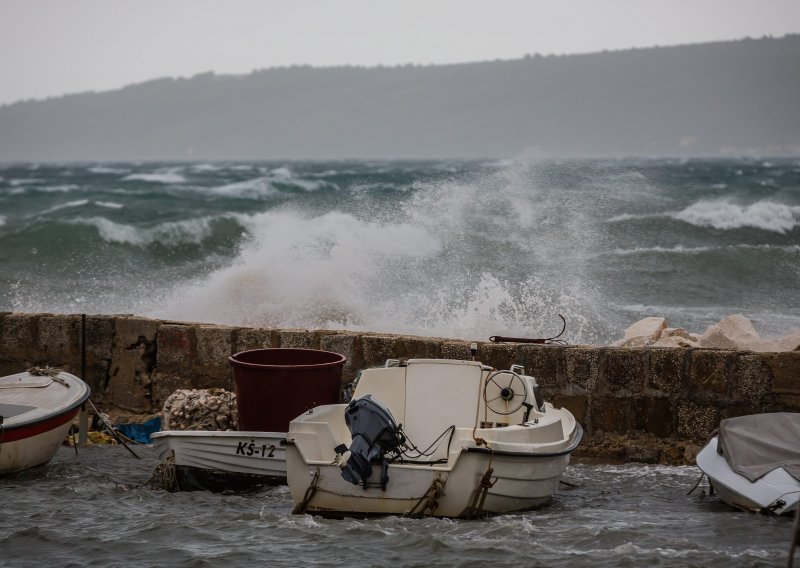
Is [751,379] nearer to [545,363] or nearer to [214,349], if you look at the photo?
[545,363]

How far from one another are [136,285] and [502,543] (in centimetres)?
1493

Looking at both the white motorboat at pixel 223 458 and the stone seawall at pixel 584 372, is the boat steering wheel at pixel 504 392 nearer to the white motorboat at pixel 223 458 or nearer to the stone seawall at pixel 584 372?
the stone seawall at pixel 584 372

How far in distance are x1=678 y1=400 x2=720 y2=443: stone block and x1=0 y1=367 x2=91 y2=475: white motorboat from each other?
17.4 ft

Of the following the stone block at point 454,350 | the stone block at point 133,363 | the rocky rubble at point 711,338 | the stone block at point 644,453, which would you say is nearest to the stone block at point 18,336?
the stone block at point 133,363

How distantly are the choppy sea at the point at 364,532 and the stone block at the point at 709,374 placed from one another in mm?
993

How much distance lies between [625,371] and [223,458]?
3.62 m

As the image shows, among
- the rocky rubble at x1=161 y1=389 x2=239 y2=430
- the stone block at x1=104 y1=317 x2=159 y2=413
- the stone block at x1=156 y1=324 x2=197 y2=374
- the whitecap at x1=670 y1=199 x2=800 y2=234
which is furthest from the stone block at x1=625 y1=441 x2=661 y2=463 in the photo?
the whitecap at x1=670 y1=199 x2=800 y2=234

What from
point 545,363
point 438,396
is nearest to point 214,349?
point 438,396

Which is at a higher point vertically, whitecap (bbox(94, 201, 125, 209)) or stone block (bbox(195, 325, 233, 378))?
whitecap (bbox(94, 201, 125, 209))

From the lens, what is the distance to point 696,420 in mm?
9266

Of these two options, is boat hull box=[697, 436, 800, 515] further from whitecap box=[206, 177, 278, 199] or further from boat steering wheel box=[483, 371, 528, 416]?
whitecap box=[206, 177, 278, 199]

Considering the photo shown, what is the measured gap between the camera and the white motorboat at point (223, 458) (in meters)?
8.38

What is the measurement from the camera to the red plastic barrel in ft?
28.2

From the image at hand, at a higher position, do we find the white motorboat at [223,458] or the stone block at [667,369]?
the stone block at [667,369]
